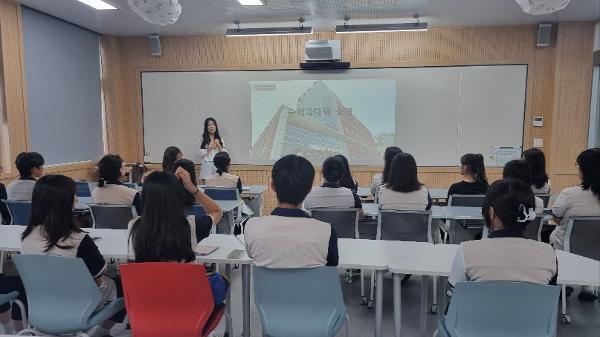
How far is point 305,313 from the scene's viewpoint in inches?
70.3

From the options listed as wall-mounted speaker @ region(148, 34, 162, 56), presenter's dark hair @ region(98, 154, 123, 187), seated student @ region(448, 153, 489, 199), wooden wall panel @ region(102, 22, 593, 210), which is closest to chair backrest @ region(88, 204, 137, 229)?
presenter's dark hair @ region(98, 154, 123, 187)

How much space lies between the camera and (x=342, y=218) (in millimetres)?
3080

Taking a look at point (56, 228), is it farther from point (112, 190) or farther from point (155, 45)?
point (155, 45)

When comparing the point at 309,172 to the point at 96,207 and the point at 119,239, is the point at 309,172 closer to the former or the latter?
the point at 119,239

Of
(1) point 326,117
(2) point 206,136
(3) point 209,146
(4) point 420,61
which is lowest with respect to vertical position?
(3) point 209,146

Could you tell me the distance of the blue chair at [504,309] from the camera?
4.83ft

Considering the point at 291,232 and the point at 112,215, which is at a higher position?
the point at 291,232

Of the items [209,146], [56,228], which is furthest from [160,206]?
[209,146]

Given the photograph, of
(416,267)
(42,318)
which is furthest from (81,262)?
(416,267)

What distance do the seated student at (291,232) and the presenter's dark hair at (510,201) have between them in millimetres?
646

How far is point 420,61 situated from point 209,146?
3.47 metres

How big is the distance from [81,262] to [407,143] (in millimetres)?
5316

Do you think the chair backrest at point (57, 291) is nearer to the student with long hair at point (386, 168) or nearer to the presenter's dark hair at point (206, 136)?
the student with long hair at point (386, 168)

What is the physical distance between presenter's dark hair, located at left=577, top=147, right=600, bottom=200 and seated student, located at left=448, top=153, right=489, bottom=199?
1.10m
